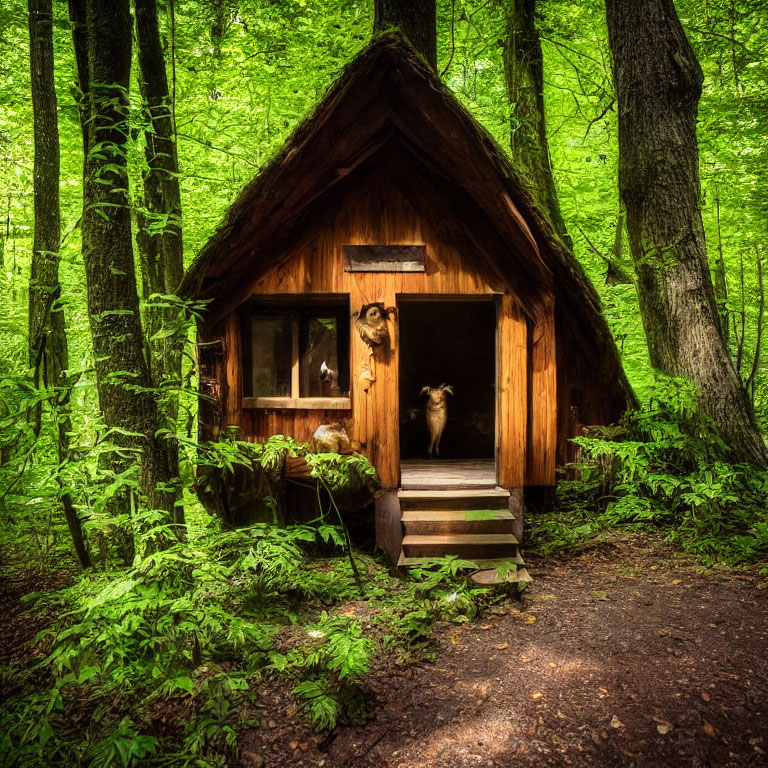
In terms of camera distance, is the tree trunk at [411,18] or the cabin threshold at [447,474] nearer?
the cabin threshold at [447,474]

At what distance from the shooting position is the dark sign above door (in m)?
5.51

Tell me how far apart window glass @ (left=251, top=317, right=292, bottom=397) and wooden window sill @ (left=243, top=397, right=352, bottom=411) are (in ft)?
0.43

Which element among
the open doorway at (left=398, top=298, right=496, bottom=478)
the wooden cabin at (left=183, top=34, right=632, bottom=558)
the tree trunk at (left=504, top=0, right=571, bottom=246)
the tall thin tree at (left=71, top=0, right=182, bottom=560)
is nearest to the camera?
the tall thin tree at (left=71, top=0, right=182, bottom=560)

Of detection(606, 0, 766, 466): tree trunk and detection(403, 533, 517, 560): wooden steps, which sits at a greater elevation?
detection(606, 0, 766, 466): tree trunk

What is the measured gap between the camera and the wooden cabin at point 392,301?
200 inches

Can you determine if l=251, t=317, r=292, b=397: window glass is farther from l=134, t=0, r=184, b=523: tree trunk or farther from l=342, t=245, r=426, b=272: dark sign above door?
l=134, t=0, r=184, b=523: tree trunk

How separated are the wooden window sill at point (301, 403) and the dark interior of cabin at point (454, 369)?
3.65m

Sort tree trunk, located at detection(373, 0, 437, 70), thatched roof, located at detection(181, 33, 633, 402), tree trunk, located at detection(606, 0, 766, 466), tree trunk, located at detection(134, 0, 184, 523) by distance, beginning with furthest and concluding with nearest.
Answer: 1. tree trunk, located at detection(373, 0, 437, 70)
2. tree trunk, located at detection(606, 0, 766, 466)
3. tree trunk, located at detection(134, 0, 184, 523)
4. thatched roof, located at detection(181, 33, 633, 402)

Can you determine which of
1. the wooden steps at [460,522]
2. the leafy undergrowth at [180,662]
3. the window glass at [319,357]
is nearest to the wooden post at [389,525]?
the wooden steps at [460,522]

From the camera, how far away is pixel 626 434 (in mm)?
6055

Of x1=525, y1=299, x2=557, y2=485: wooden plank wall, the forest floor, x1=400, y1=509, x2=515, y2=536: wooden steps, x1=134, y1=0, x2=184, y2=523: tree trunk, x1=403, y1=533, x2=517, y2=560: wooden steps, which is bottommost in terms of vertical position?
the forest floor

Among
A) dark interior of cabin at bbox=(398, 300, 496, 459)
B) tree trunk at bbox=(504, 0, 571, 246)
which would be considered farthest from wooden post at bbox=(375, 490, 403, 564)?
tree trunk at bbox=(504, 0, 571, 246)

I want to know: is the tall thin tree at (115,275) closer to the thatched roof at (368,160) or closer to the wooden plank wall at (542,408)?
the thatched roof at (368,160)

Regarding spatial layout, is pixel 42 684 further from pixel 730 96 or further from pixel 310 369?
pixel 730 96
